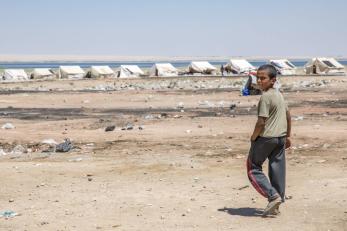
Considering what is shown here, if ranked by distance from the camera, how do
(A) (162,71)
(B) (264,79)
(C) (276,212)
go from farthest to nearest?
(A) (162,71) → (C) (276,212) → (B) (264,79)

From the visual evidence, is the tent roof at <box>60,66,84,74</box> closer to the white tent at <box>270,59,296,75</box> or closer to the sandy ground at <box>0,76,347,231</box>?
the white tent at <box>270,59,296,75</box>

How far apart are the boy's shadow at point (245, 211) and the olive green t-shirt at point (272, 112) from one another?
988mm

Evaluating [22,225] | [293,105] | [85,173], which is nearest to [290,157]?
[85,173]

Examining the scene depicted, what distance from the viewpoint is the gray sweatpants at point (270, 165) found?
7.63 metres

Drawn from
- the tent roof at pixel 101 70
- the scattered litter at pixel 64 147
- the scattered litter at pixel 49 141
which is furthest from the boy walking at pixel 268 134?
the tent roof at pixel 101 70

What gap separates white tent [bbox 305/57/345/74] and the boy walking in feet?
155

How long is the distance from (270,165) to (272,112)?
665mm

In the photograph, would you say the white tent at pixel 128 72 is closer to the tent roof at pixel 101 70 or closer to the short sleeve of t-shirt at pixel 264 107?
the tent roof at pixel 101 70

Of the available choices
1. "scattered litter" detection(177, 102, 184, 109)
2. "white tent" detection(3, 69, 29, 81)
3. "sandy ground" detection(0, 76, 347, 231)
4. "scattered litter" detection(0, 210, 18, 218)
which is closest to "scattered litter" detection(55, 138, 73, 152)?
"sandy ground" detection(0, 76, 347, 231)

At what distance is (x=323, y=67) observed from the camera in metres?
54.5

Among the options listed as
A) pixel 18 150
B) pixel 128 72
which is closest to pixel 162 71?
pixel 128 72

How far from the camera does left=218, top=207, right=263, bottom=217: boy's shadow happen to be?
25.9 feet

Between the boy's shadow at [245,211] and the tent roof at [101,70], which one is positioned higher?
the boy's shadow at [245,211]

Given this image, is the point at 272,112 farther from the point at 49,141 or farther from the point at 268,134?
the point at 49,141
